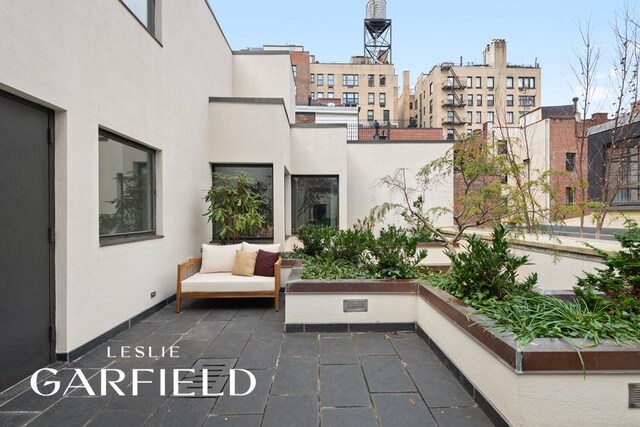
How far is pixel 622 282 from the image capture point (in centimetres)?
272

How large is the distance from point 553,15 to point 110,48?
9479 mm

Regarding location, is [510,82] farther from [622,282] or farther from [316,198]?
[622,282]

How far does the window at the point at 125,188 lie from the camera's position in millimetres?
3898

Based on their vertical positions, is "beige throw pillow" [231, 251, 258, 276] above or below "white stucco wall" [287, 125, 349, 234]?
below

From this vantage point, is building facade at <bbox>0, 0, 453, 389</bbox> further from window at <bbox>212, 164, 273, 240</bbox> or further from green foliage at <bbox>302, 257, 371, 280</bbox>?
green foliage at <bbox>302, 257, 371, 280</bbox>

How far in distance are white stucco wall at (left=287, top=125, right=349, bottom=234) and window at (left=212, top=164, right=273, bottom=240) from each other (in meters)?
1.76

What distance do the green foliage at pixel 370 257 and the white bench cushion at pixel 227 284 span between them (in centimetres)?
72

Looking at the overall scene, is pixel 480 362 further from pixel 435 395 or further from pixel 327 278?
pixel 327 278

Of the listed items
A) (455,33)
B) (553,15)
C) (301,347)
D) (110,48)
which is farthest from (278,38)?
(301,347)

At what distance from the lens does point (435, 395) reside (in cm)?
253

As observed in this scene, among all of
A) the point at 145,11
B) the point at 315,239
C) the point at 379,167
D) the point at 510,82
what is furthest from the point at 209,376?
the point at 510,82

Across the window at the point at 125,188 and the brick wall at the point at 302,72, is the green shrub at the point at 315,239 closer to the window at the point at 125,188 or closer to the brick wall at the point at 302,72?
the window at the point at 125,188

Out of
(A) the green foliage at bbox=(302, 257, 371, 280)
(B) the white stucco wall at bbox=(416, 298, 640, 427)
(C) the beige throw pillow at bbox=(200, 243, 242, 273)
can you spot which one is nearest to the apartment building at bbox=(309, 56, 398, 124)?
(C) the beige throw pillow at bbox=(200, 243, 242, 273)

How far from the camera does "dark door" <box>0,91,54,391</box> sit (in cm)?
266
